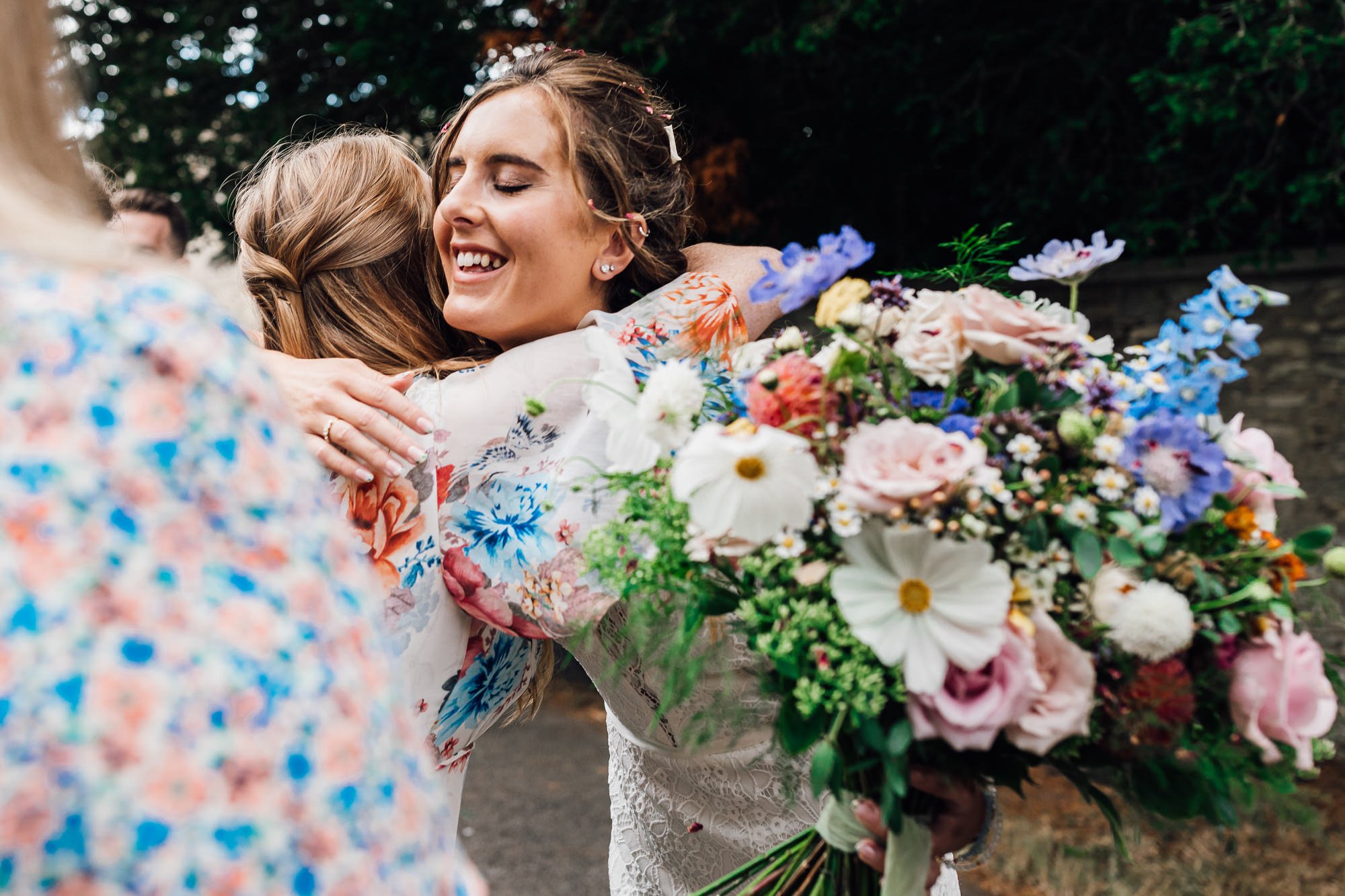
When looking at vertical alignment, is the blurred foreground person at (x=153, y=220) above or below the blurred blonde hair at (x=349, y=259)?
below

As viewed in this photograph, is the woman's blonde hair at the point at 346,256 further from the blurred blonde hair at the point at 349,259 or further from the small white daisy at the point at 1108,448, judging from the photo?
the small white daisy at the point at 1108,448

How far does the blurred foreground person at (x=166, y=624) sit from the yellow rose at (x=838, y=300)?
599mm

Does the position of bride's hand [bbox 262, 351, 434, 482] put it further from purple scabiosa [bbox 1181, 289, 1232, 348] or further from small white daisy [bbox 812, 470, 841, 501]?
purple scabiosa [bbox 1181, 289, 1232, 348]

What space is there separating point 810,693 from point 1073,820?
4548 millimetres

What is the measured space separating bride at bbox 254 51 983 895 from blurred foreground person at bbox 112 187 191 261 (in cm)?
261

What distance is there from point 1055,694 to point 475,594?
3.01ft

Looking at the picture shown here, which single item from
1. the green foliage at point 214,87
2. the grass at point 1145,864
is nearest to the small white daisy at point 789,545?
the grass at point 1145,864

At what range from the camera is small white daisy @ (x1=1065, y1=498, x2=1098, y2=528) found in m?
1.01

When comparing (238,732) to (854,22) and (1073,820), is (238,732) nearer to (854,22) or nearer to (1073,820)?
(1073,820)

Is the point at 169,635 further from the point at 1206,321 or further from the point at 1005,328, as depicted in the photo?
the point at 1206,321

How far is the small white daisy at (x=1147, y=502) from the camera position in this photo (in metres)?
1.01

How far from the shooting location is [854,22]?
5426 mm

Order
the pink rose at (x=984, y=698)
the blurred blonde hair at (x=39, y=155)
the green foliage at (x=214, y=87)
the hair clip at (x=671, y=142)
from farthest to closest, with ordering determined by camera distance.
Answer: the green foliage at (x=214, y=87) < the hair clip at (x=671, y=142) < the pink rose at (x=984, y=698) < the blurred blonde hair at (x=39, y=155)

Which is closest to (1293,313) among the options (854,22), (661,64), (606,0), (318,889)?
(854,22)
